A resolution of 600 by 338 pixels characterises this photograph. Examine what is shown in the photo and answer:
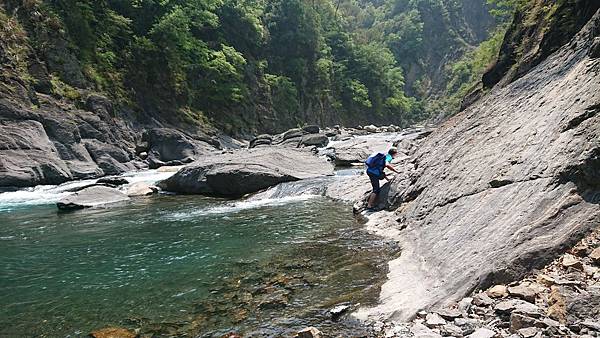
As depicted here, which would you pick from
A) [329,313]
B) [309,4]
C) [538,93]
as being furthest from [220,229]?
[309,4]

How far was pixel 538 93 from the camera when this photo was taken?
918cm

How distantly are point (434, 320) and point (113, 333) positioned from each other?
4320 mm

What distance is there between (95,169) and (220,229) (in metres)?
15.3

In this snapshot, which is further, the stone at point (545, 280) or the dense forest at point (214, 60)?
the dense forest at point (214, 60)

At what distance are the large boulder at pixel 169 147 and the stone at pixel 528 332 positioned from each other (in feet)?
83.2

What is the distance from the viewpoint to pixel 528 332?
13.8ft

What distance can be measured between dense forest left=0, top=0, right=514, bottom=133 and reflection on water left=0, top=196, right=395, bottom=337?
1804 centimetres

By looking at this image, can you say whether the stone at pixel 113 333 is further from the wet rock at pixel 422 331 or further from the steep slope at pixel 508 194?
the wet rock at pixel 422 331

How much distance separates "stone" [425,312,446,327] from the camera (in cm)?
496

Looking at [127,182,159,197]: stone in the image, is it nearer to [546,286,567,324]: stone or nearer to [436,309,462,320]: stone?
[436,309,462,320]: stone

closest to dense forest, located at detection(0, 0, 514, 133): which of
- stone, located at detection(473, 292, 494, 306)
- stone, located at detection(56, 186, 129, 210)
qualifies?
stone, located at detection(56, 186, 129, 210)

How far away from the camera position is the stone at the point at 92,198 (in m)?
16.3

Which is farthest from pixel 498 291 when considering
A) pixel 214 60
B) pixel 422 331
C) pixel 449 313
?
pixel 214 60

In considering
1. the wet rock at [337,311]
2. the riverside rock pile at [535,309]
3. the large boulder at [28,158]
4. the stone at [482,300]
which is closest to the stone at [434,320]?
the riverside rock pile at [535,309]
